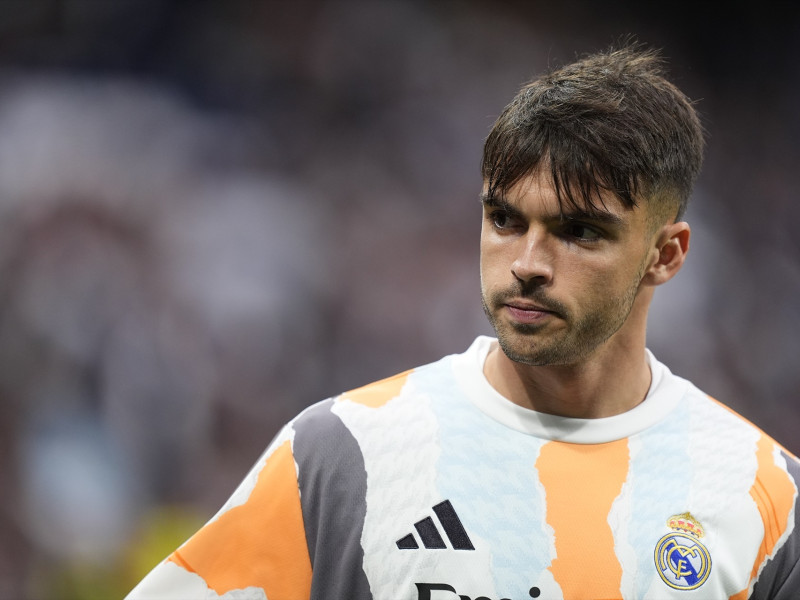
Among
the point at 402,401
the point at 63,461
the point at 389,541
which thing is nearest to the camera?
the point at 389,541

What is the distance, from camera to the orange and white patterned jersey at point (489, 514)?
1.81 metres

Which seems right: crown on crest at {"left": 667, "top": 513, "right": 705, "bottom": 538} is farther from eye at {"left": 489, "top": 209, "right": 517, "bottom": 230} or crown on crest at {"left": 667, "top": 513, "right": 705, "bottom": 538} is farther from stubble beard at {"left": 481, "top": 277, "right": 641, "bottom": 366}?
eye at {"left": 489, "top": 209, "right": 517, "bottom": 230}

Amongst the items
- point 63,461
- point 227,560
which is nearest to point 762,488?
point 227,560

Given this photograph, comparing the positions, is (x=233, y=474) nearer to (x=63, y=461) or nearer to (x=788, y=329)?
(x=63, y=461)

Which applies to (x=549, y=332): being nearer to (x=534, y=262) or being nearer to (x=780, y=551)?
(x=534, y=262)

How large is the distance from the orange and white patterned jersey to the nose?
0.33m

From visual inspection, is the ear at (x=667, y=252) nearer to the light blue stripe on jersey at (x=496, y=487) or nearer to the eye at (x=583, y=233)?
the eye at (x=583, y=233)

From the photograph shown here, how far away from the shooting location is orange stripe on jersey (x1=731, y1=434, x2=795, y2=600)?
73.9 inches

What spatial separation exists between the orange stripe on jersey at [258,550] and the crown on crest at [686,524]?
2.46ft

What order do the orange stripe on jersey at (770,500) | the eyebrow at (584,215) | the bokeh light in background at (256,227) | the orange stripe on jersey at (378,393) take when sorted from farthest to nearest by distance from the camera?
the bokeh light in background at (256,227)
the orange stripe on jersey at (378,393)
the orange stripe on jersey at (770,500)
the eyebrow at (584,215)

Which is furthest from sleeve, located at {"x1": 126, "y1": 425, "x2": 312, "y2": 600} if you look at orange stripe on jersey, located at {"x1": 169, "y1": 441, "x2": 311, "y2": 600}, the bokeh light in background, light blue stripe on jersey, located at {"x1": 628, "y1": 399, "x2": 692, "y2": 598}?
the bokeh light in background

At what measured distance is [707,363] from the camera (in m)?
4.66

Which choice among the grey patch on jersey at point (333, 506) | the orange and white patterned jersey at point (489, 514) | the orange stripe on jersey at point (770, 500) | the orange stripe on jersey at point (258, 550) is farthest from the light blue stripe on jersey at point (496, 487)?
the orange stripe on jersey at point (770, 500)

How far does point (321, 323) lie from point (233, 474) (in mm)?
789
